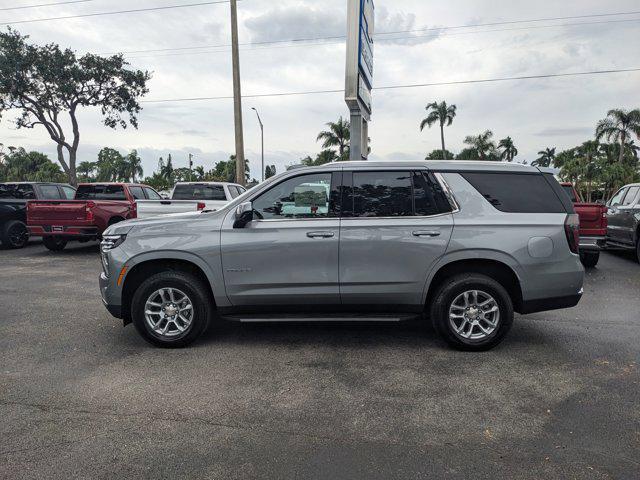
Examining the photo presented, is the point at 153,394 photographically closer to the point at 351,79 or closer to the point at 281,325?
the point at 281,325

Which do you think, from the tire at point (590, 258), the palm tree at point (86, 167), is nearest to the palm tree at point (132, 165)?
the palm tree at point (86, 167)

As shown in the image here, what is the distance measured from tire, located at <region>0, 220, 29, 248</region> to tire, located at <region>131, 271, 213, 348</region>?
10217 millimetres

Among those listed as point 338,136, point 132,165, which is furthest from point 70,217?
point 132,165

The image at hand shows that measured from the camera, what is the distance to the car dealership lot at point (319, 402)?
290 centimetres

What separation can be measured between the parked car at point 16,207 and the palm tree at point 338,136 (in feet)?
104

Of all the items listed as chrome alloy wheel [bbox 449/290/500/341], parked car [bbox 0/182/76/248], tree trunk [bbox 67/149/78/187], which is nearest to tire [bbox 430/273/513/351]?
chrome alloy wheel [bbox 449/290/500/341]

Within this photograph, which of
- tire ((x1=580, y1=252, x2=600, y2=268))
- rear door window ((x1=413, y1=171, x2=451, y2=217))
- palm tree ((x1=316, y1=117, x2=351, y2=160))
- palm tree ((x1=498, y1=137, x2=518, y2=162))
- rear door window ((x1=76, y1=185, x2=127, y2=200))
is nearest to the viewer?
rear door window ((x1=413, y1=171, x2=451, y2=217))

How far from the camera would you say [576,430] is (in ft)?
10.7

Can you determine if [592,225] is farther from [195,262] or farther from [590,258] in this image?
[195,262]

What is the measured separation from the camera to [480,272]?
486 centimetres

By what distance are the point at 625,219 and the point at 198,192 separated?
10224 mm

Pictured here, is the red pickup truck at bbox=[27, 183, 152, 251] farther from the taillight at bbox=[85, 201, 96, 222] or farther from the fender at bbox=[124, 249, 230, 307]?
the fender at bbox=[124, 249, 230, 307]

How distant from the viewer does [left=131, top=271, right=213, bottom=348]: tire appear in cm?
482

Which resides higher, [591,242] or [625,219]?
[625,219]
